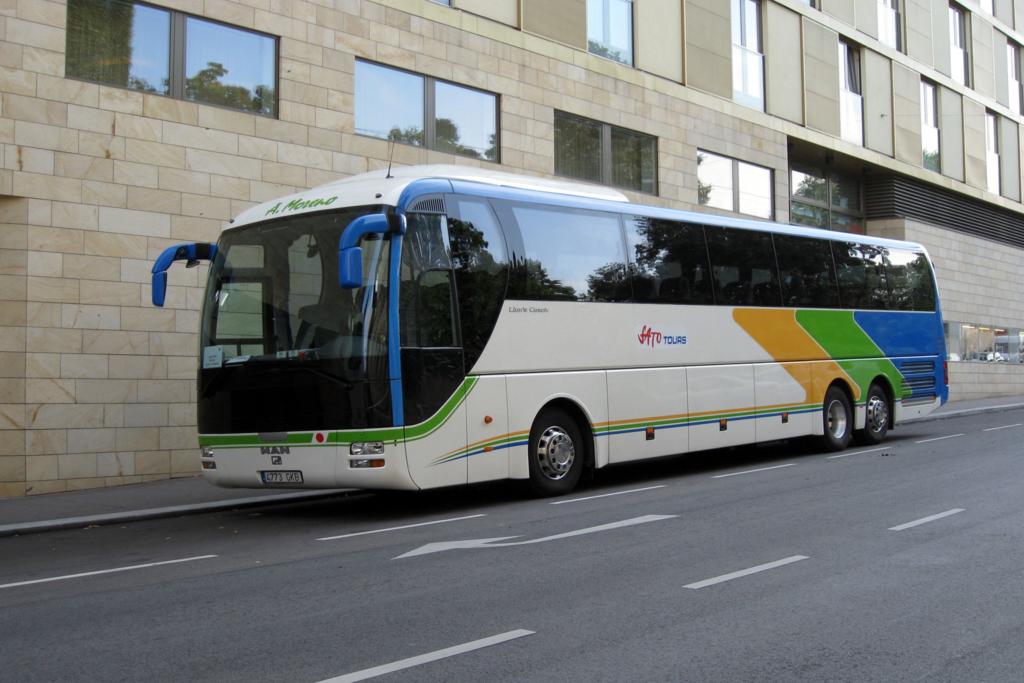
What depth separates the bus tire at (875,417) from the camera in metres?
18.4

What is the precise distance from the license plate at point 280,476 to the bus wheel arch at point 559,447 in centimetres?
278

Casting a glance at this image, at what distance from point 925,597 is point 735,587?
3.86 ft

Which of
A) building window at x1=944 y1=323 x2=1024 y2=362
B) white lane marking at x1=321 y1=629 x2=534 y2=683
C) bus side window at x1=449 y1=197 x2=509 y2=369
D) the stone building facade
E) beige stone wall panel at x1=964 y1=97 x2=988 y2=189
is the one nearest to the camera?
white lane marking at x1=321 y1=629 x2=534 y2=683

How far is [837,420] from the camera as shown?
17641 millimetres

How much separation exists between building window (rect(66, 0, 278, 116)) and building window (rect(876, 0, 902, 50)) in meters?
23.3

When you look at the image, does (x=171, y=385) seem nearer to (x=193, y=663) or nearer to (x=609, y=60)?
(x=193, y=663)

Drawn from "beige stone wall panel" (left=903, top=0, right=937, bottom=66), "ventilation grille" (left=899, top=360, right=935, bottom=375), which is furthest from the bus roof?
"beige stone wall panel" (left=903, top=0, right=937, bottom=66)

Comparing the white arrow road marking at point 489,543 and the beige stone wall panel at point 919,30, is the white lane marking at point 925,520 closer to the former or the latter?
the white arrow road marking at point 489,543

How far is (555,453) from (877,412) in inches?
345

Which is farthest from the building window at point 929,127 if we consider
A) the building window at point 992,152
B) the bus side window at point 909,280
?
the bus side window at point 909,280

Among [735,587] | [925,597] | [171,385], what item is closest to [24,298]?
[171,385]

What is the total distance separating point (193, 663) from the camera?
537cm

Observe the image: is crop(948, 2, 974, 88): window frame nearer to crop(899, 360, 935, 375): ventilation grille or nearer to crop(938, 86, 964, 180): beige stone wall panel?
crop(938, 86, 964, 180): beige stone wall panel

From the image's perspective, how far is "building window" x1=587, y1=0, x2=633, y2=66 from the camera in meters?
22.7
